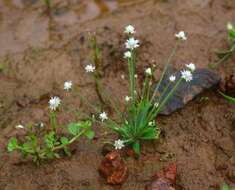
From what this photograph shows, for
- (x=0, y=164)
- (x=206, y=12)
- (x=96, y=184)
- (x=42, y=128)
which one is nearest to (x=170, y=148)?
(x=96, y=184)

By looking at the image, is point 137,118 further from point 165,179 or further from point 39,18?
point 39,18

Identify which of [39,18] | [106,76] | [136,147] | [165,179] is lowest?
[165,179]

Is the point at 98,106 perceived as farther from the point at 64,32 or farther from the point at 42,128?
the point at 64,32

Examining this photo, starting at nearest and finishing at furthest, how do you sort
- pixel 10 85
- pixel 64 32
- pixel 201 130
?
1. pixel 201 130
2. pixel 10 85
3. pixel 64 32

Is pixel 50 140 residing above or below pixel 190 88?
below

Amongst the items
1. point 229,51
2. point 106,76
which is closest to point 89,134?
point 106,76
